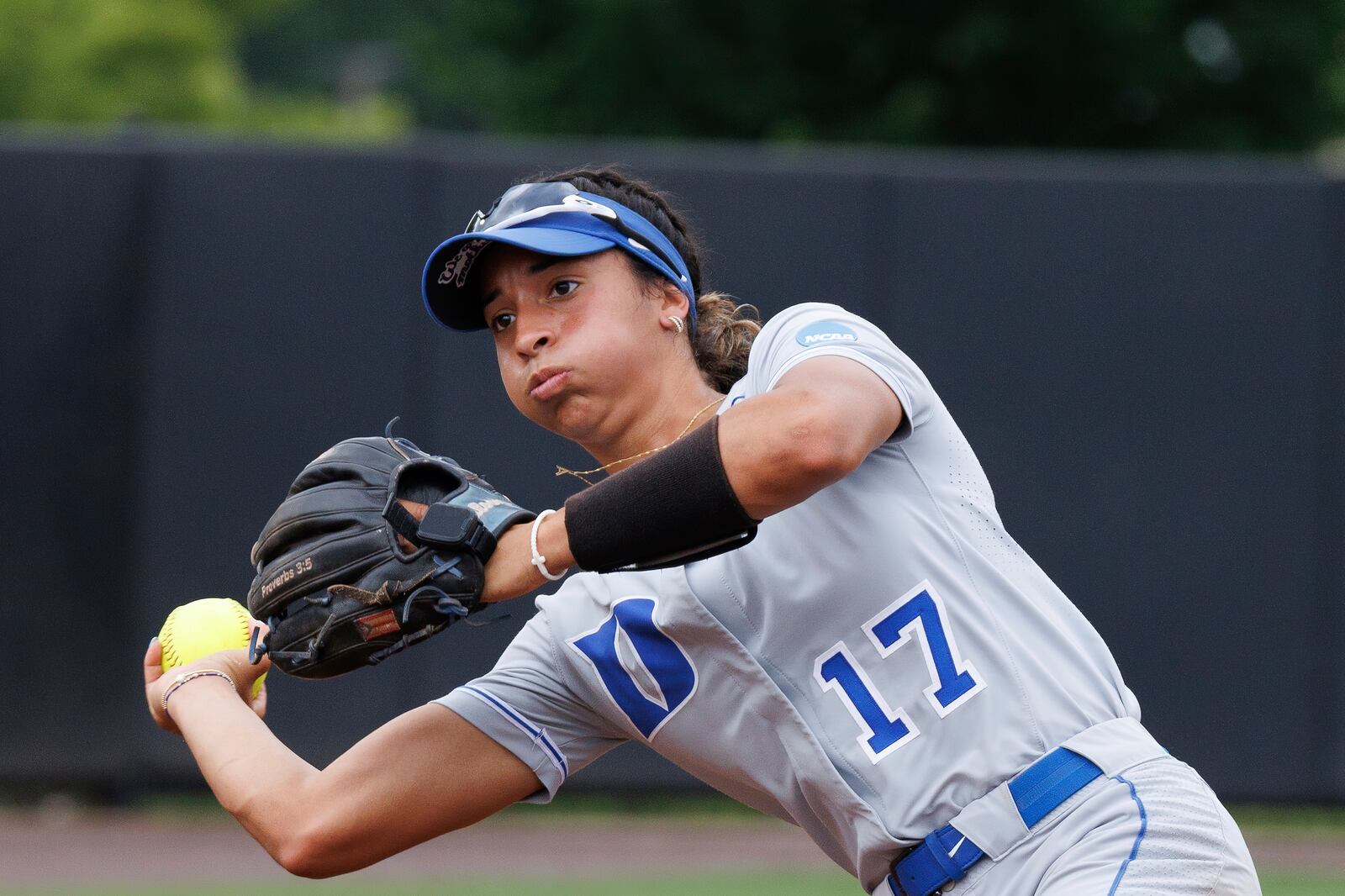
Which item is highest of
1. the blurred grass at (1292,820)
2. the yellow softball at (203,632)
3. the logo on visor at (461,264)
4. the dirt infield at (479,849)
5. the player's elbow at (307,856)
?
the logo on visor at (461,264)

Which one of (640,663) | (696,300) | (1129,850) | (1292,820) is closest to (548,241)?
(696,300)

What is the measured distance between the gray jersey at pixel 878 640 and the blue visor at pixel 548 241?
1.08ft

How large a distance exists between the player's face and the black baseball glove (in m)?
0.37

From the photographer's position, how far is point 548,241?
259 cm

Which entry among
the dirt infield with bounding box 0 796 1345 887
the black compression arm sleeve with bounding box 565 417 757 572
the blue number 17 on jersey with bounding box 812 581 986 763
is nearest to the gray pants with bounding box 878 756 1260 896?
the blue number 17 on jersey with bounding box 812 581 986 763

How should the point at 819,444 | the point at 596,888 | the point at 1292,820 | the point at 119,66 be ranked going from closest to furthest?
the point at 819,444 → the point at 596,888 → the point at 1292,820 → the point at 119,66

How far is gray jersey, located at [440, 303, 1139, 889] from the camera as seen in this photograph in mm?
2344

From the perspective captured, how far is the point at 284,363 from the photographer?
24.1 feet

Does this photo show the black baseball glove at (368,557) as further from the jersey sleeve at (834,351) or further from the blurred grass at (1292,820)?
the blurred grass at (1292,820)

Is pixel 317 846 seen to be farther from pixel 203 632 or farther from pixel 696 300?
pixel 696 300

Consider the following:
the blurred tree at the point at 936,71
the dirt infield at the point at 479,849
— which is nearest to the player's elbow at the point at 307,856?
the dirt infield at the point at 479,849

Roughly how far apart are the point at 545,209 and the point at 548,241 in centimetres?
9

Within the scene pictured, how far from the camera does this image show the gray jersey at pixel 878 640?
7.69 ft

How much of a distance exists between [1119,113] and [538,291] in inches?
392
